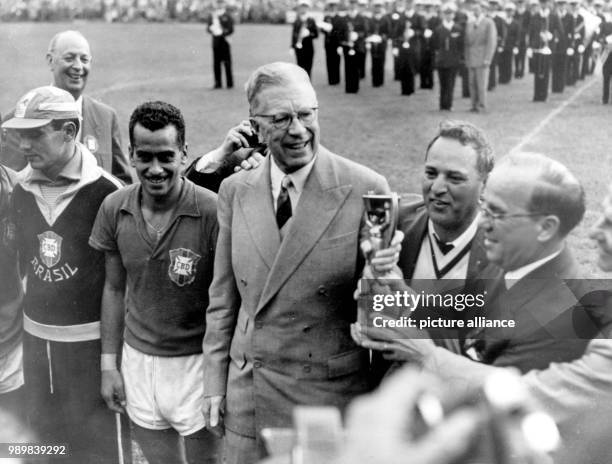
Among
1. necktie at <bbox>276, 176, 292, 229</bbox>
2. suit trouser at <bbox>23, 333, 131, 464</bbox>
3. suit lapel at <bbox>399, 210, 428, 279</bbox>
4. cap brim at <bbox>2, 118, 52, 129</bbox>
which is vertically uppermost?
cap brim at <bbox>2, 118, 52, 129</bbox>

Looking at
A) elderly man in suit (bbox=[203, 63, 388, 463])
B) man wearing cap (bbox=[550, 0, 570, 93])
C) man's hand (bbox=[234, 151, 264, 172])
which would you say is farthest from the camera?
man wearing cap (bbox=[550, 0, 570, 93])

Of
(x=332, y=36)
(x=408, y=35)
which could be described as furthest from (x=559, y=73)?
(x=332, y=36)

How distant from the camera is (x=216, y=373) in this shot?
206 cm

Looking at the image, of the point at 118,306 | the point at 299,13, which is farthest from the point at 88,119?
the point at 299,13

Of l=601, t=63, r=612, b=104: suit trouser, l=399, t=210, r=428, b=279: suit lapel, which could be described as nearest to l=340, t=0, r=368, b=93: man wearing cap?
l=601, t=63, r=612, b=104: suit trouser

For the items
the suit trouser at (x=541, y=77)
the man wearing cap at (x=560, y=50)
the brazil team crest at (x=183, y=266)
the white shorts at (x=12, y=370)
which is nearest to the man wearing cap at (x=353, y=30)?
the suit trouser at (x=541, y=77)

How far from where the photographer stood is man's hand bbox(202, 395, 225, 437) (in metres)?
2.06

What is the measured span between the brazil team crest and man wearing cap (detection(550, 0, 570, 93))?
1968 mm

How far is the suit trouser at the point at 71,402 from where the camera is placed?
241 centimetres

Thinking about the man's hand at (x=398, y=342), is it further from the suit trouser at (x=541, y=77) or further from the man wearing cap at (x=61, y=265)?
the suit trouser at (x=541, y=77)

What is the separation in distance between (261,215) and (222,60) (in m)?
8.95

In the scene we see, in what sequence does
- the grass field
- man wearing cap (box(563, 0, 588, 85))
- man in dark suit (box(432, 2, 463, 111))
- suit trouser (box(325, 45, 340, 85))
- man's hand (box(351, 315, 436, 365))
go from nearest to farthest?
man's hand (box(351, 315, 436, 365))
man wearing cap (box(563, 0, 588, 85))
the grass field
man in dark suit (box(432, 2, 463, 111))
suit trouser (box(325, 45, 340, 85))

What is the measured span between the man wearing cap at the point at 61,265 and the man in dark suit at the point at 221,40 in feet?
23.6

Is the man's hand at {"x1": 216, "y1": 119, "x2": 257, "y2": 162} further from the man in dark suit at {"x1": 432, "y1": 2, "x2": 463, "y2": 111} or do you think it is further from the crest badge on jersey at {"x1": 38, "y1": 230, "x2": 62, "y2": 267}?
the man in dark suit at {"x1": 432, "y1": 2, "x2": 463, "y2": 111}
